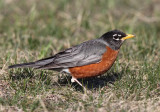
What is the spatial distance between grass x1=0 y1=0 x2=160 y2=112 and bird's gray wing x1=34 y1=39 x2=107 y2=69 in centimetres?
28

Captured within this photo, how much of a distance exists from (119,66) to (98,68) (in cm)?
93

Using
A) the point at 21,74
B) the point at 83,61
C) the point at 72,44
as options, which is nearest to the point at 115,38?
the point at 83,61

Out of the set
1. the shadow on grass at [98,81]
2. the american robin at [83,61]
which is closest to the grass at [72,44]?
the shadow on grass at [98,81]

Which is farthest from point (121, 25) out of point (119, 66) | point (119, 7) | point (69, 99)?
point (69, 99)

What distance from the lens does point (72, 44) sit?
8281mm

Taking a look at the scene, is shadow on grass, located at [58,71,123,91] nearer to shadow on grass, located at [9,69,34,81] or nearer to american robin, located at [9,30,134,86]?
american robin, located at [9,30,134,86]

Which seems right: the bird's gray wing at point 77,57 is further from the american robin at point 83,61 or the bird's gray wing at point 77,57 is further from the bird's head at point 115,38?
the bird's head at point 115,38

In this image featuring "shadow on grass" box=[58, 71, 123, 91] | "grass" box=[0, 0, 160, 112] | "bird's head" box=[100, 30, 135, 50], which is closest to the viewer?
"grass" box=[0, 0, 160, 112]

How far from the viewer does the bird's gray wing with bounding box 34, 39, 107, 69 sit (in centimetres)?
573

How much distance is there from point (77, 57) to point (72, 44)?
245cm

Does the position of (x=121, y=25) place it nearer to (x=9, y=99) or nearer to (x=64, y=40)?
(x=64, y=40)

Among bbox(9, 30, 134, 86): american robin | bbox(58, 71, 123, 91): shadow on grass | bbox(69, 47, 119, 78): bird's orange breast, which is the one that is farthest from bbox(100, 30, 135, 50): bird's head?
bbox(58, 71, 123, 91): shadow on grass

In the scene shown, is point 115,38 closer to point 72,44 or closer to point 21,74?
point 21,74

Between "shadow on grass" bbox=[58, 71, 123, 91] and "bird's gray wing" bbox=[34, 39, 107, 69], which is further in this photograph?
"shadow on grass" bbox=[58, 71, 123, 91]
